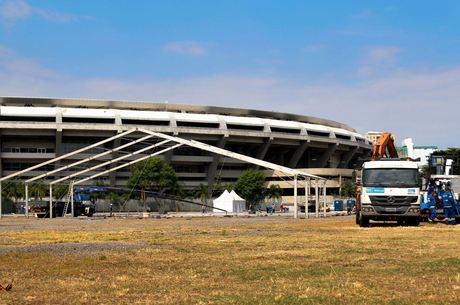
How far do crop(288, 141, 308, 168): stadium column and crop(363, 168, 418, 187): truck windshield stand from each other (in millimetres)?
100889

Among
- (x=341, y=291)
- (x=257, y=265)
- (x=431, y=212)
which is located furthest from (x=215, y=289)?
(x=431, y=212)

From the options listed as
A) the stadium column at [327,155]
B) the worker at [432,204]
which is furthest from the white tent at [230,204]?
the stadium column at [327,155]

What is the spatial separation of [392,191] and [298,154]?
104622 mm

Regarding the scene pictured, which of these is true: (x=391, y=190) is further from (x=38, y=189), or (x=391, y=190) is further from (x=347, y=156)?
(x=347, y=156)

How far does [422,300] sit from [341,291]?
Answer: 4.11 feet

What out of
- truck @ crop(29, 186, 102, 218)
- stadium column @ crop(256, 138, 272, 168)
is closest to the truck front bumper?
truck @ crop(29, 186, 102, 218)

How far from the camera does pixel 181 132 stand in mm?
119250

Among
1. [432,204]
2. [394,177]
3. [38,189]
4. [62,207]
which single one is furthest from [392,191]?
[38,189]

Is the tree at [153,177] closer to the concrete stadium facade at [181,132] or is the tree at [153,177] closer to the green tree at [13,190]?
the concrete stadium facade at [181,132]

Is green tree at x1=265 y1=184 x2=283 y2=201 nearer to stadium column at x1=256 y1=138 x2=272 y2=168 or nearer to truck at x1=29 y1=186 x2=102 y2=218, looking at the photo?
stadium column at x1=256 y1=138 x2=272 y2=168

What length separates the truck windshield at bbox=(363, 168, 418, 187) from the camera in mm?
33125

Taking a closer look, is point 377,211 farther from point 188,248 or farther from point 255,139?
point 255,139

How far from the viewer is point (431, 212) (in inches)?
1502

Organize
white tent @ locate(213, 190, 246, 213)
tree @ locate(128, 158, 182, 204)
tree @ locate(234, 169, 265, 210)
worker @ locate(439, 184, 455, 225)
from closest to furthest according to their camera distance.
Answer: worker @ locate(439, 184, 455, 225)
white tent @ locate(213, 190, 246, 213)
tree @ locate(128, 158, 182, 204)
tree @ locate(234, 169, 265, 210)
